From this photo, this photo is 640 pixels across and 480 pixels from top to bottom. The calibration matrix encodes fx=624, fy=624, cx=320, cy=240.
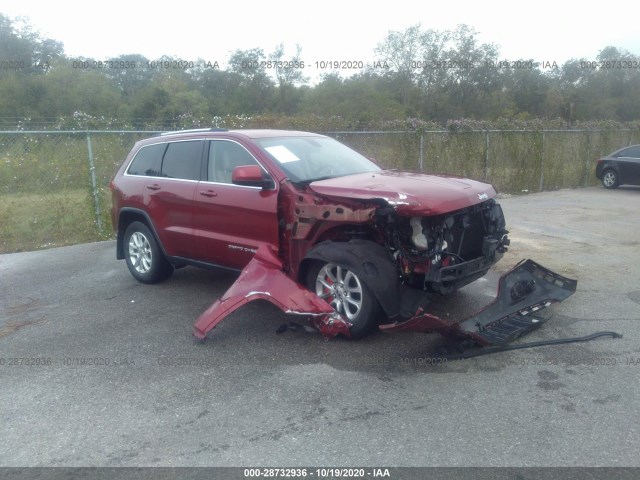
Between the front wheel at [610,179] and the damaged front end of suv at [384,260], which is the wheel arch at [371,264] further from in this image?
the front wheel at [610,179]

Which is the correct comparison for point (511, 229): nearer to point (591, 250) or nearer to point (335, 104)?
point (591, 250)

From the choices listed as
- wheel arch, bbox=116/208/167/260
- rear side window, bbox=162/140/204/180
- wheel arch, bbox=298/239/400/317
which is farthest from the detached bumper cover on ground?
wheel arch, bbox=116/208/167/260

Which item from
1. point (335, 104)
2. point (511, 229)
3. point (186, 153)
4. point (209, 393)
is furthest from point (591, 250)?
point (335, 104)

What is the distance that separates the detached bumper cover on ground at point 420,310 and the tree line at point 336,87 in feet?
66.3

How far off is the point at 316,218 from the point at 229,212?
1197 millimetres

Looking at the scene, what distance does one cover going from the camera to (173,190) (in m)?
7.09

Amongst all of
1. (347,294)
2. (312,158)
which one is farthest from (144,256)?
(347,294)

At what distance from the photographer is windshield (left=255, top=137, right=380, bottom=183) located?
622 cm

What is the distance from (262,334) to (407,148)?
9.84 meters

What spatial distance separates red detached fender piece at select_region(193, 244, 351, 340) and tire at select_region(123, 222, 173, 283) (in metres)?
2.12

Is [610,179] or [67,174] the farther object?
[610,179]

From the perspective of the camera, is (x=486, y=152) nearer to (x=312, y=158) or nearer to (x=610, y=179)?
(x=610, y=179)

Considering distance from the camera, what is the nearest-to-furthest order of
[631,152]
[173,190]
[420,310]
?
[420,310] → [173,190] → [631,152]

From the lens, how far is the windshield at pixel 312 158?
20.4 feet
